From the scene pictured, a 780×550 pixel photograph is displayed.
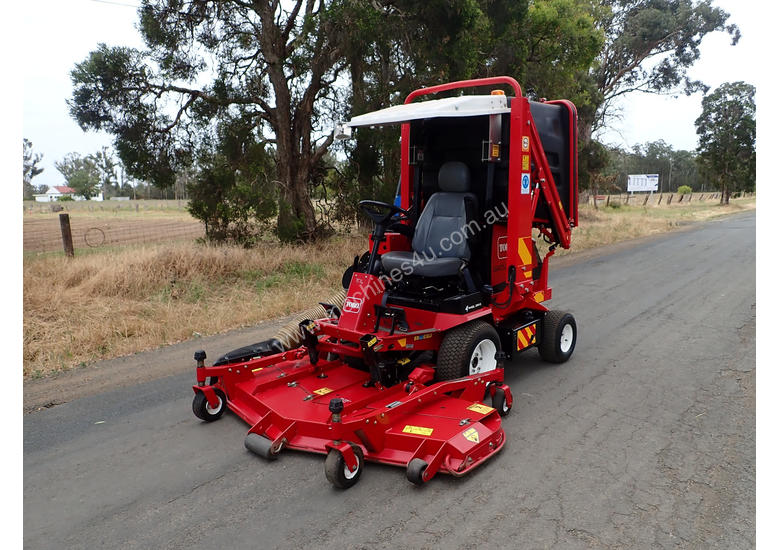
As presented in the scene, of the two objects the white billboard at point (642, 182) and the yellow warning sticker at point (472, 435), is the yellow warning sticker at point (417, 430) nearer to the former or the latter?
the yellow warning sticker at point (472, 435)

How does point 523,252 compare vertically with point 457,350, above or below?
above

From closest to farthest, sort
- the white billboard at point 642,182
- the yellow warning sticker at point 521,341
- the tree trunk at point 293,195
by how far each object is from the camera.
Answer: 1. the yellow warning sticker at point 521,341
2. the tree trunk at point 293,195
3. the white billboard at point 642,182

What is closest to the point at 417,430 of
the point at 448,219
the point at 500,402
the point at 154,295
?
the point at 500,402

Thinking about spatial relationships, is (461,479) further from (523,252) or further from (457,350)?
(523,252)

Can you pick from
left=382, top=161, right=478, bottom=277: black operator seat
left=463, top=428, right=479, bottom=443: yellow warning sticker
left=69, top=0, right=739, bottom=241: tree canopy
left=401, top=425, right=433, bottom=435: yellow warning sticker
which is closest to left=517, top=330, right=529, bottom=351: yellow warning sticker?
left=382, top=161, right=478, bottom=277: black operator seat

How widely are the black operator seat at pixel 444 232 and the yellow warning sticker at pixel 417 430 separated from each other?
4.80ft

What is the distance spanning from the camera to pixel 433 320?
4547mm

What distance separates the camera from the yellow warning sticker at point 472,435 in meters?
3.49

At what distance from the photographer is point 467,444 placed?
11.2 feet

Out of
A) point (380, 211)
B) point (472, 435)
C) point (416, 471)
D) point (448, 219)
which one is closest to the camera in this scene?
point (416, 471)

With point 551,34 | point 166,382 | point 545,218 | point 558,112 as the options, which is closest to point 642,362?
point 545,218

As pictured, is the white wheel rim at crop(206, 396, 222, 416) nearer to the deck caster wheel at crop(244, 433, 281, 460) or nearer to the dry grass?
the deck caster wheel at crop(244, 433, 281, 460)

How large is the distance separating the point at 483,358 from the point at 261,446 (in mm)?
2023

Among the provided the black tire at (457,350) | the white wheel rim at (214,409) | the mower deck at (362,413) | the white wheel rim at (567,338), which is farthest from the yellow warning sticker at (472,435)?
the white wheel rim at (567,338)
